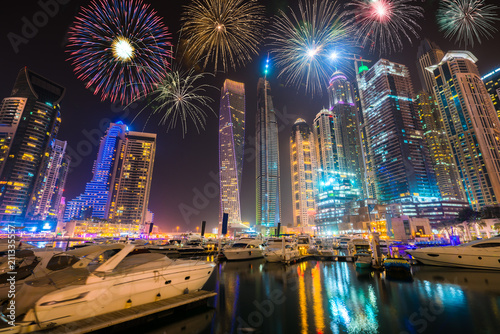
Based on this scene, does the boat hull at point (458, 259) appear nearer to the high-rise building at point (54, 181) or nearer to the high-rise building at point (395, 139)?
the high-rise building at point (395, 139)

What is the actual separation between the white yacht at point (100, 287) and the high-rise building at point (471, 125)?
175490 millimetres

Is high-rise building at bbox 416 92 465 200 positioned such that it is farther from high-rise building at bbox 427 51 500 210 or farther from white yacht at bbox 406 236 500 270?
white yacht at bbox 406 236 500 270

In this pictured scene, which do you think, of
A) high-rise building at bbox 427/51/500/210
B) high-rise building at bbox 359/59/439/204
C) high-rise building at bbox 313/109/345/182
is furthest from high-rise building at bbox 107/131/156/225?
high-rise building at bbox 427/51/500/210

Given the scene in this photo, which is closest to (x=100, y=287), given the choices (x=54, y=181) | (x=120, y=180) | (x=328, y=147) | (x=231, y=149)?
(x=120, y=180)

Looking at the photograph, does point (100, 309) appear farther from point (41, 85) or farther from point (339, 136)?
point (339, 136)

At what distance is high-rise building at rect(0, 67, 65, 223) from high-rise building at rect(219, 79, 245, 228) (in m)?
105

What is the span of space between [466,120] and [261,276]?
600 ft

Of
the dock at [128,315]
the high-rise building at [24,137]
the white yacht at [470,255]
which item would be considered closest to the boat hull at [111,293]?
the dock at [128,315]

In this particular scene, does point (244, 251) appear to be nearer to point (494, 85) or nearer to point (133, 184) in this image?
point (133, 184)

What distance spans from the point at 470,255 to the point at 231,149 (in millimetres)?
168108

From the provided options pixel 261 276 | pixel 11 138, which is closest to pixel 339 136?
pixel 261 276

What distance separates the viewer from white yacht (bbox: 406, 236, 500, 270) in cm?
1810

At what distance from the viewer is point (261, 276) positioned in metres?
17.8

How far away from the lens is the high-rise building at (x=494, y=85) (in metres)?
144
